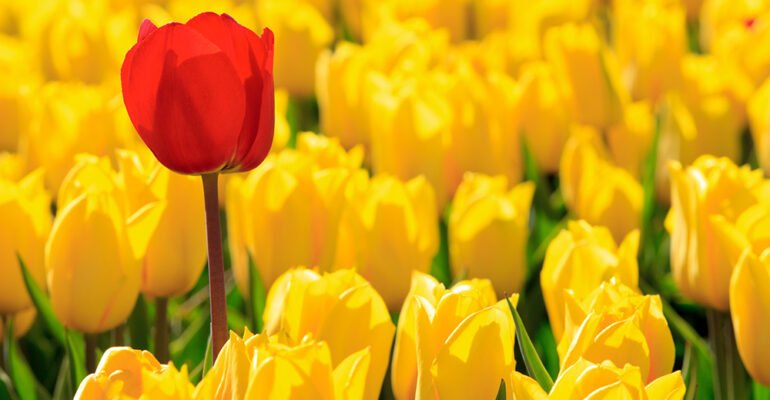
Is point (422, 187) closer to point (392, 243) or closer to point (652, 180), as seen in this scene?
point (392, 243)

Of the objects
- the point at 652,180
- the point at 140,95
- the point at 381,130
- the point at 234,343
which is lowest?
the point at 652,180

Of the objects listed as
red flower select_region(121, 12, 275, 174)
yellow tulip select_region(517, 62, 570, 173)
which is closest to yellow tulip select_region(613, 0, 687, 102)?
yellow tulip select_region(517, 62, 570, 173)

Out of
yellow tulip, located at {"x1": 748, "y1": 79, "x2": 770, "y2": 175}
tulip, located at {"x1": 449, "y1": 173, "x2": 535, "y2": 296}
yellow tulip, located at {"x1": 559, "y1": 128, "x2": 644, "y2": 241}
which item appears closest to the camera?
tulip, located at {"x1": 449, "y1": 173, "x2": 535, "y2": 296}

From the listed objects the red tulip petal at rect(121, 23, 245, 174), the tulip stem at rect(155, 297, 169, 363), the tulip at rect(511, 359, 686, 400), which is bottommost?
the tulip stem at rect(155, 297, 169, 363)

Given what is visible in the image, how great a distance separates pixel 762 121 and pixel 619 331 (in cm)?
118

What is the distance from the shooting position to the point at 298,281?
4.23 feet

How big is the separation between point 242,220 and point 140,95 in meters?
0.59

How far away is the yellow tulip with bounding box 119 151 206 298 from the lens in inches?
62.6

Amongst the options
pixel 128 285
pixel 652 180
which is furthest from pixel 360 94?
pixel 128 285

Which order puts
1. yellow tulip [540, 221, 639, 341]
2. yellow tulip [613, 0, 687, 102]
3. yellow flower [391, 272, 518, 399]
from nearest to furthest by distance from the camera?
yellow flower [391, 272, 518, 399] → yellow tulip [540, 221, 639, 341] → yellow tulip [613, 0, 687, 102]

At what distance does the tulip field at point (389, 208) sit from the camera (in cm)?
116

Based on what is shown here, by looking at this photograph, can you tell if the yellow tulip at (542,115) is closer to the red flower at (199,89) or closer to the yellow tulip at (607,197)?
the yellow tulip at (607,197)

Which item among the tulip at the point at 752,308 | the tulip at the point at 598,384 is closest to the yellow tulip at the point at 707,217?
the tulip at the point at 752,308

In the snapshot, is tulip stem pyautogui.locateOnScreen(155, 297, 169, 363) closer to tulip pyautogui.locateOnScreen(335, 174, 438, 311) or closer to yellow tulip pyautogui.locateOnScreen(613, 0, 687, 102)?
tulip pyautogui.locateOnScreen(335, 174, 438, 311)
